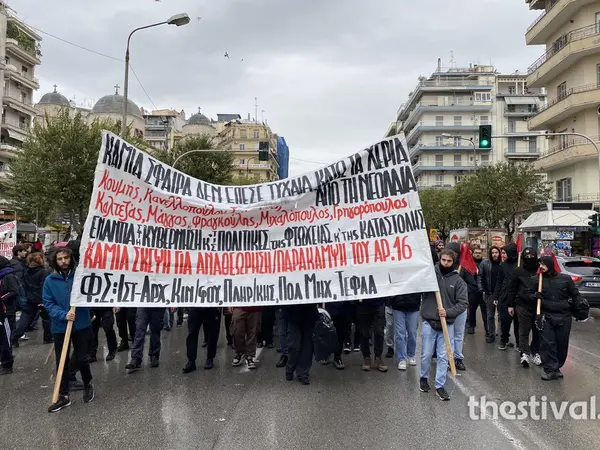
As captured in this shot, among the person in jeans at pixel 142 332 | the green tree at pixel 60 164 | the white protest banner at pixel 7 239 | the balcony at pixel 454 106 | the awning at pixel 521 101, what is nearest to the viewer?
the person in jeans at pixel 142 332

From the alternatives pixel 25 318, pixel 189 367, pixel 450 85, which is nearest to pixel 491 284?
pixel 189 367

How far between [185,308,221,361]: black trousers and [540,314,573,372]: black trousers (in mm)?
4450

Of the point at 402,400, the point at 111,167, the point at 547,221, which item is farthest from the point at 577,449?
the point at 547,221

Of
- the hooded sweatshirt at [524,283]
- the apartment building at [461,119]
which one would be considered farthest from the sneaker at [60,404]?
the apartment building at [461,119]

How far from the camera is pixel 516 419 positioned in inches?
189

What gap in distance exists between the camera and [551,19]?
3322 cm

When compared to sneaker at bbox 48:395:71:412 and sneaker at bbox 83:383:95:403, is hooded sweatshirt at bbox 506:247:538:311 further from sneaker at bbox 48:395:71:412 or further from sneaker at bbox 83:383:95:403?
sneaker at bbox 48:395:71:412

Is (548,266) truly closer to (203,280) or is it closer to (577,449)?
(577,449)

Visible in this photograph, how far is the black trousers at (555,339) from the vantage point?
20.1ft

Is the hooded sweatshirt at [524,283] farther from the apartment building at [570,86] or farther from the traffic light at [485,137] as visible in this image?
the apartment building at [570,86]

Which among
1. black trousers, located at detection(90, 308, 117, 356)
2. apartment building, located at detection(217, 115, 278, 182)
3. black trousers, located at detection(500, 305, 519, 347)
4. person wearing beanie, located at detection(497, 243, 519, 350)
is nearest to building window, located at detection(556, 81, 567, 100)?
person wearing beanie, located at detection(497, 243, 519, 350)

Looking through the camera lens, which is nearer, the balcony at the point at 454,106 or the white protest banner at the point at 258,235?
the white protest banner at the point at 258,235

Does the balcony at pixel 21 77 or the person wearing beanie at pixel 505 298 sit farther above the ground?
the balcony at pixel 21 77

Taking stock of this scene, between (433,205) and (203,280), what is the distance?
51.0m
